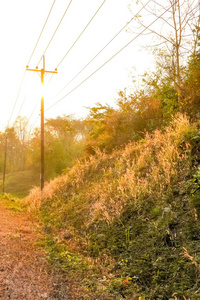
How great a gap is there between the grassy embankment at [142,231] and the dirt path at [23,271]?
0.46m

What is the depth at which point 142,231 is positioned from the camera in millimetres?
6711

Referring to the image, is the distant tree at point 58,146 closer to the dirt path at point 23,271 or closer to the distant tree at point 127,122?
the distant tree at point 127,122

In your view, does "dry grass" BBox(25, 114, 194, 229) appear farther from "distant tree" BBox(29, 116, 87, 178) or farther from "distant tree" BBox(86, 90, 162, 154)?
"distant tree" BBox(29, 116, 87, 178)

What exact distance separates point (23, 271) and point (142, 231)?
9.15ft

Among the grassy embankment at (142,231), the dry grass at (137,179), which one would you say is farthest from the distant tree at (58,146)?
the grassy embankment at (142,231)

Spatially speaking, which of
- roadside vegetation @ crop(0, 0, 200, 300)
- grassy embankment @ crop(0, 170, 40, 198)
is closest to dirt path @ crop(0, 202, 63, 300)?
roadside vegetation @ crop(0, 0, 200, 300)

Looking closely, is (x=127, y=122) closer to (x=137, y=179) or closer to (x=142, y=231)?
(x=137, y=179)

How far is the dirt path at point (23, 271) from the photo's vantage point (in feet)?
15.2

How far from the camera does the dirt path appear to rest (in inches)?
182

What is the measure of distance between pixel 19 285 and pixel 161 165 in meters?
5.47

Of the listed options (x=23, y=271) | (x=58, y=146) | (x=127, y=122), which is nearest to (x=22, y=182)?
(x=58, y=146)

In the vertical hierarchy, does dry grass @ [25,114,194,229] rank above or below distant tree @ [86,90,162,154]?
below

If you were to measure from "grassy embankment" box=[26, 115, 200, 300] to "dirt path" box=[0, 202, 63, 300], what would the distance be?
46cm

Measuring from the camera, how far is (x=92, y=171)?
48.2ft
